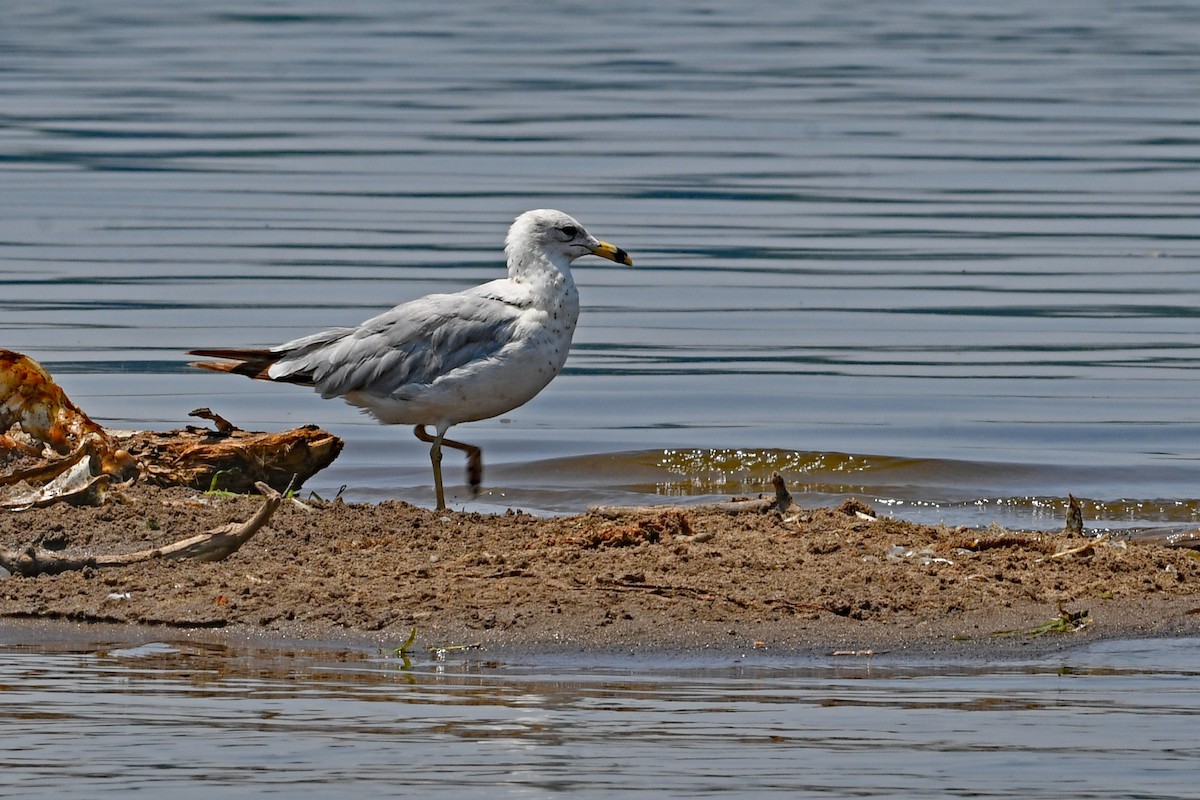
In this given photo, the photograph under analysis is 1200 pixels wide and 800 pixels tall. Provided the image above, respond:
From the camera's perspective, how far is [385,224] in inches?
930

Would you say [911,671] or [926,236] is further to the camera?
[926,236]

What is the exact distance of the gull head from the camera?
11.1 meters

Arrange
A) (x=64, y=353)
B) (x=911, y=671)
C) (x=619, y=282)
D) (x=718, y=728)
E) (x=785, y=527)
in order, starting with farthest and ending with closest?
(x=619, y=282) → (x=64, y=353) → (x=785, y=527) → (x=911, y=671) → (x=718, y=728)

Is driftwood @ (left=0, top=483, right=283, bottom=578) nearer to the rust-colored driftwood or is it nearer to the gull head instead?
the rust-colored driftwood

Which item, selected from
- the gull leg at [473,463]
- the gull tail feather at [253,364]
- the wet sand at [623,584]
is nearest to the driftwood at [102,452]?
the gull tail feather at [253,364]

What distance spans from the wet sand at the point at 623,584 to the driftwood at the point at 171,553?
68 mm

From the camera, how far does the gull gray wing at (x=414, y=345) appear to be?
1066cm

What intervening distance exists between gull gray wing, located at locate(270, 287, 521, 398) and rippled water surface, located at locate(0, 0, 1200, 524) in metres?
1.63

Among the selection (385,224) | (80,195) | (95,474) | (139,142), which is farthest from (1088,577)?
(139,142)

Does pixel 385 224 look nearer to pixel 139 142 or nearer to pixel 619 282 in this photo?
pixel 619 282

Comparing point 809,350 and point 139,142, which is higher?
point 139,142

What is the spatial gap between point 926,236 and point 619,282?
3513mm

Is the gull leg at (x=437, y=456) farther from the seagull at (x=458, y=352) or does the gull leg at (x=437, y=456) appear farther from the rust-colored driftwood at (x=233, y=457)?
the rust-colored driftwood at (x=233, y=457)

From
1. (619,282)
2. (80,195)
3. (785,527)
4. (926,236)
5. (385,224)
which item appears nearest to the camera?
(785,527)
